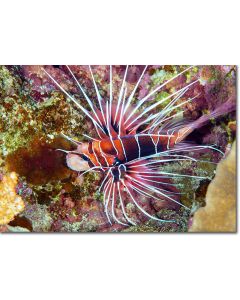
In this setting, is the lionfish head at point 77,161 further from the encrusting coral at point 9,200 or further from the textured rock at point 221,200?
the textured rock at point 221,200

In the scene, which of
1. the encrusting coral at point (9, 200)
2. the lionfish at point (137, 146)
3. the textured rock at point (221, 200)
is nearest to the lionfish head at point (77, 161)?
the lionfish at point (137, 146)

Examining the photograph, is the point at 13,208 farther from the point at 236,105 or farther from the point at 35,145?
the point at 236,105

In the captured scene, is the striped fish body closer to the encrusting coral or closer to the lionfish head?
the lionfish head

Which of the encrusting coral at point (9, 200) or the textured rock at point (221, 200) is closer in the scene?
the textured rock at point (221, 200)

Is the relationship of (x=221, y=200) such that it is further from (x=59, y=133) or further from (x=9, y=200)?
(x=9, y=200)

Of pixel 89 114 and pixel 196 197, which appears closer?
pixel 89 114

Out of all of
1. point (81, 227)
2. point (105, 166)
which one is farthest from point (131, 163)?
point (81, 227)
